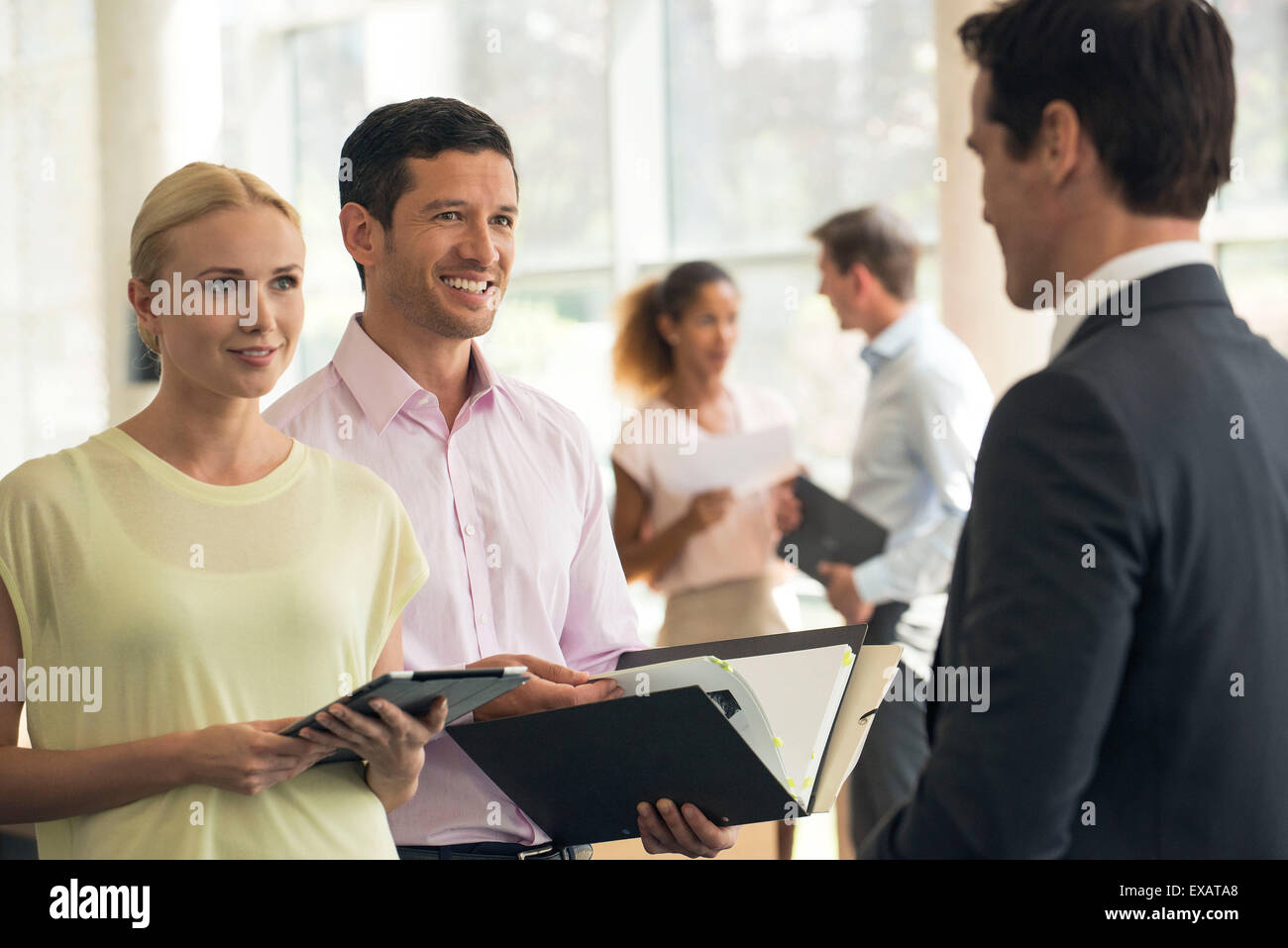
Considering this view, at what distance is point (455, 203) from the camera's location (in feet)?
5.11

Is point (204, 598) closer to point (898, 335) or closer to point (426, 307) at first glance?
point (426, 307)

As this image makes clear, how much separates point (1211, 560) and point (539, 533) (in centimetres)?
86

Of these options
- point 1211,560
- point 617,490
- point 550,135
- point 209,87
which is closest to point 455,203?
point 1211,560

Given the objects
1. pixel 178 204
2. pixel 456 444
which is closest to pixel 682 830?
pixel 456 444

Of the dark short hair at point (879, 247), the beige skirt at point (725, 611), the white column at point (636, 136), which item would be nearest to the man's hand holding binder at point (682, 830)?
the beige skirt at point (725, 611)

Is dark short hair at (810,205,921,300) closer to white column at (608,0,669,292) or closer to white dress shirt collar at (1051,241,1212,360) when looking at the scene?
white dress shirt collar at (1051,241,1212,360)

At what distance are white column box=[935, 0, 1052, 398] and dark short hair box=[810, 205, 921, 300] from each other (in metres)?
0.71

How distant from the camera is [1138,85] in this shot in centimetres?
102

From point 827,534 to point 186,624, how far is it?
2.00 meters

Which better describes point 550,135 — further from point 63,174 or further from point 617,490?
point 617,490

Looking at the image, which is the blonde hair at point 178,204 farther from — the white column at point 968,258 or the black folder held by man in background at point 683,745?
the white column at point 968,258

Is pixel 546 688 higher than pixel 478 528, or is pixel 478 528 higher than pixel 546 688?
pixel 478 528

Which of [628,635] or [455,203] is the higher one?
[455,203]

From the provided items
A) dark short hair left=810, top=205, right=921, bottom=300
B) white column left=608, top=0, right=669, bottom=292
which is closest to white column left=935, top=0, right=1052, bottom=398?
dark short hair left=810, top=205, right=921, bottom=300
